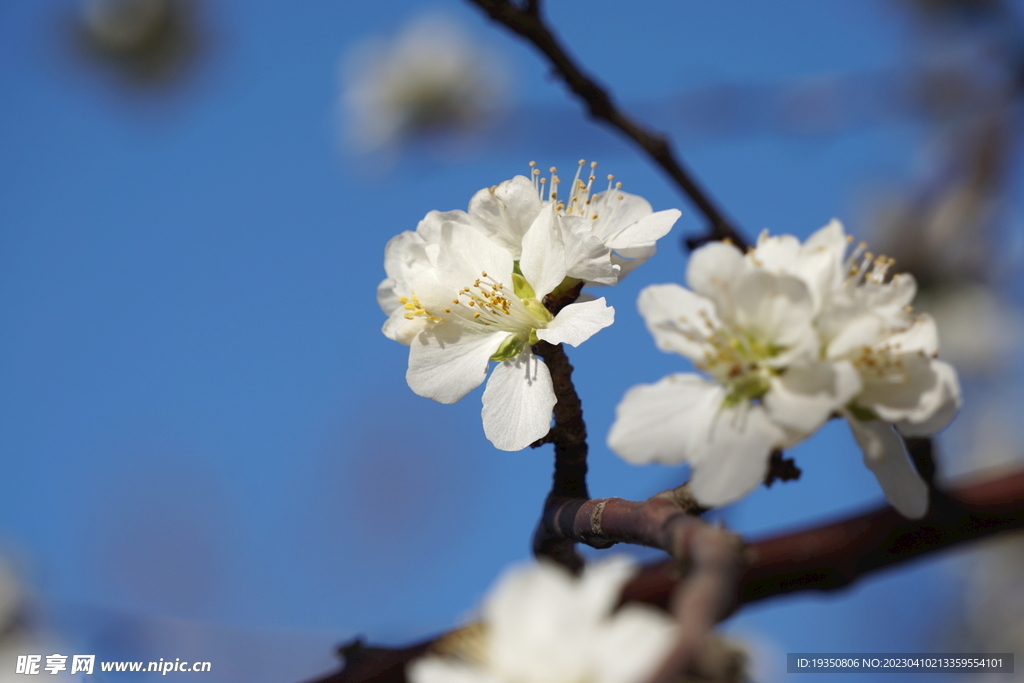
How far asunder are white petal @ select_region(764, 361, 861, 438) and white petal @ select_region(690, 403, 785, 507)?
0.02m

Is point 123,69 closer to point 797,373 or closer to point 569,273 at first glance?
point 569,273

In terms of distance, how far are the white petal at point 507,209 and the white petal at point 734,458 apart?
480 millimetres

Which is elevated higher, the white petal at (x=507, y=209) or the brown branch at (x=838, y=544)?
the white petal at (x=507, y=209)

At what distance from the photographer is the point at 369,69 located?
5664 millimetres

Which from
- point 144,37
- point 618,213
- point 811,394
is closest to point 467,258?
point 618,213

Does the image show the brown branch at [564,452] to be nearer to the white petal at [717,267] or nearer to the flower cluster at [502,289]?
the flower cluster at [502,289]

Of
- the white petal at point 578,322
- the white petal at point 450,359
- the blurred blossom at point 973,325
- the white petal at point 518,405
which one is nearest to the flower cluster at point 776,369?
the white petal at point 578,322

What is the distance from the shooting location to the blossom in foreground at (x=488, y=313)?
1183 millimetres

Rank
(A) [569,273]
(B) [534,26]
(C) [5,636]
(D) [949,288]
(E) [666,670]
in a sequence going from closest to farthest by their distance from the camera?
1. (E) [666,670]
2. (A) [569,273]
3. (B) [534,26]
4. (C) [5,636]
5. (D) [949,288]

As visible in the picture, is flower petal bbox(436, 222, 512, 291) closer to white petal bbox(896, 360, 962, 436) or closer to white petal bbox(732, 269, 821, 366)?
white petal bbox(732, 269, 821, 366)

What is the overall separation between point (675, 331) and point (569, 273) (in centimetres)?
27

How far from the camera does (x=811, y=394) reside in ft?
2.85

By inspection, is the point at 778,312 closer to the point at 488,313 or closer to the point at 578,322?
the point at 578,322

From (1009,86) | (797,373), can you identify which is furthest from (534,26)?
(1009,86)
